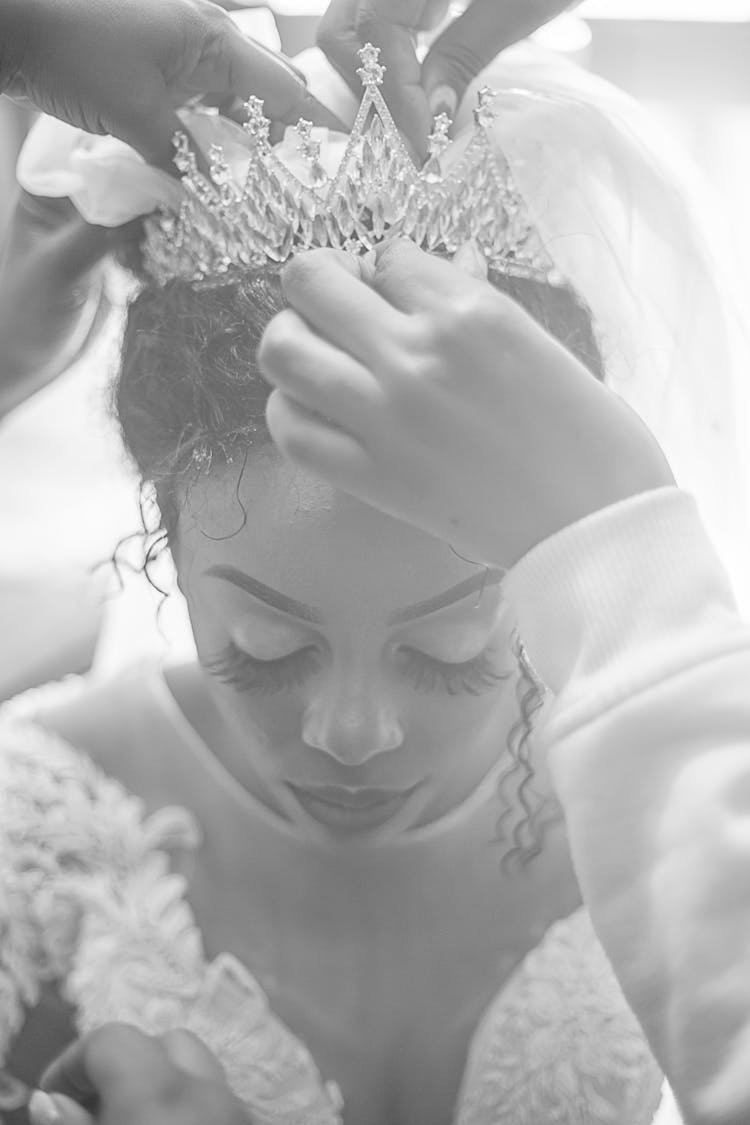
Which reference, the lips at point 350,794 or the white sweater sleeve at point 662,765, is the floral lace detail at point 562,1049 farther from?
the white sweater sleeve at point 662,765

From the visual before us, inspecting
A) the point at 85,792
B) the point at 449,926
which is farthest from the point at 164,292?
the point at 449,926

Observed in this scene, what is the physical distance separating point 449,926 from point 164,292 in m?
0.39

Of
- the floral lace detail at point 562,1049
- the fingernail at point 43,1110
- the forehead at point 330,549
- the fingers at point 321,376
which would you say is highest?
the fingers at point 321,376

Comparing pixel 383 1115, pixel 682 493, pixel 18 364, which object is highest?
pixel 682 493

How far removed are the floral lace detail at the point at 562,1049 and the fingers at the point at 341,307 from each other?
42cm

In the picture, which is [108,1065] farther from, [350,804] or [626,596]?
[626,596]

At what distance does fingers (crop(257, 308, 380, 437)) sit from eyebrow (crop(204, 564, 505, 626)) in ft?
0.67

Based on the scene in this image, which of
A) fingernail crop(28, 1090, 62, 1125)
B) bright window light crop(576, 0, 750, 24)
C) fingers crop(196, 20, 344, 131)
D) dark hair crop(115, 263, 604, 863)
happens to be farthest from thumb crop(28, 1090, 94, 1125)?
bright window light crop(576, 0, 750, 24)

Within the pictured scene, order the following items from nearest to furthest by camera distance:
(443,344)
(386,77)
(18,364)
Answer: (443,344)
(386,77)
(18,364)

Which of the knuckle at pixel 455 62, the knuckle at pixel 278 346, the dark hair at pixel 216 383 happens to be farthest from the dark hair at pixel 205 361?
the knuckle at pixel 278 346

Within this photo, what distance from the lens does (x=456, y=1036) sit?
2.27ft

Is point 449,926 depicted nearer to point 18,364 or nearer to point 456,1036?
point 456,1036

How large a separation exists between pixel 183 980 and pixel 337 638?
0.69ft

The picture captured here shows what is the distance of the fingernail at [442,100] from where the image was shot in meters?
0.64
